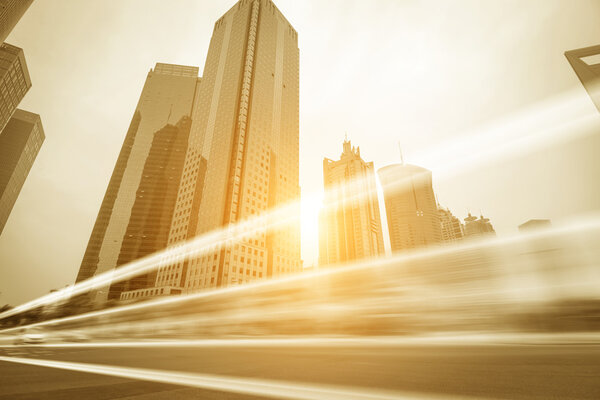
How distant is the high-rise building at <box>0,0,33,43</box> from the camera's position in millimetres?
63156

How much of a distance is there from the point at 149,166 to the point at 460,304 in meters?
124

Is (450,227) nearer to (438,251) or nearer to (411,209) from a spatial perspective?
(411,209)

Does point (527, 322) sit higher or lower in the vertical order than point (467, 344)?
higher

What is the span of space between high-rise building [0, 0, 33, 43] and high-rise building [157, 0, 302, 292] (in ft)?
155

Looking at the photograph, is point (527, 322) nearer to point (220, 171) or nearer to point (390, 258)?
point (390, 258)

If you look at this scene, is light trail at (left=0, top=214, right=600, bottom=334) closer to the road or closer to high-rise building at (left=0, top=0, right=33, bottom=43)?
the road

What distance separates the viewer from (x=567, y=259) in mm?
5027

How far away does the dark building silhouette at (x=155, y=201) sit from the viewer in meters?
94.7

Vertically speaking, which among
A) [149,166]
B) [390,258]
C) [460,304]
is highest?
[149,166]

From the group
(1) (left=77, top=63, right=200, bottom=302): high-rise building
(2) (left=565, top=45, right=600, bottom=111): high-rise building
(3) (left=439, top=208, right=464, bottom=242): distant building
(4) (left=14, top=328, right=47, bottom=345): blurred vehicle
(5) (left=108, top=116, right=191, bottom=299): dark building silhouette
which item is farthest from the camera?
(3) (left=439, top=208, right=464, bottom=242): distant building

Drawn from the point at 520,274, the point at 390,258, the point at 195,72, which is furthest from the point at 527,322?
the point at 195,72

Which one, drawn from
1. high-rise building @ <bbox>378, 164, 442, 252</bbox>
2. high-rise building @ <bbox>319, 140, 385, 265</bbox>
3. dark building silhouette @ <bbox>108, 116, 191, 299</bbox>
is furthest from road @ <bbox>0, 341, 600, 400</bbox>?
high-rise building @ <bbox>378, 164, 442, 252</bbox>

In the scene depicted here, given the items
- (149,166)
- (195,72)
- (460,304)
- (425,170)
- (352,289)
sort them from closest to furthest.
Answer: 1. (460,304)
2. (352,289)
3. (149,166)
4. (195,72)
5. (425,170)

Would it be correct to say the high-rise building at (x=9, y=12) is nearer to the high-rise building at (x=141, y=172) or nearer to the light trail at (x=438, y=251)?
the high-rise building at (x=141, y=172)
